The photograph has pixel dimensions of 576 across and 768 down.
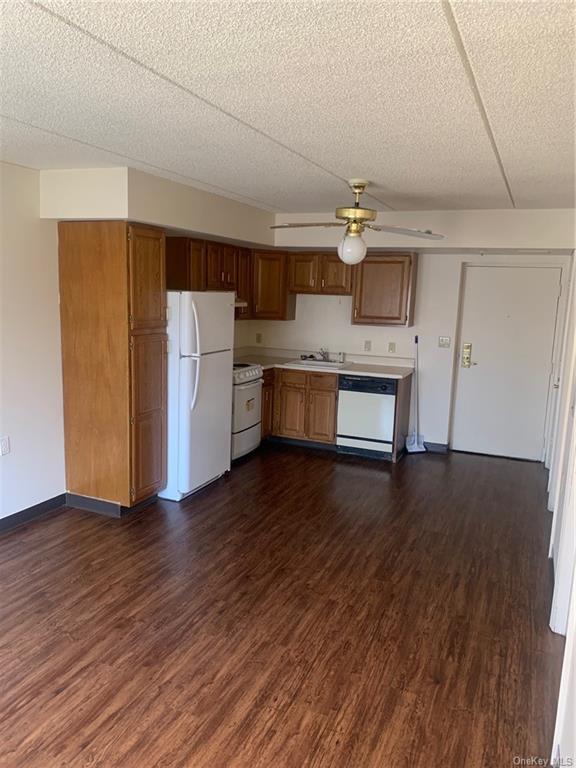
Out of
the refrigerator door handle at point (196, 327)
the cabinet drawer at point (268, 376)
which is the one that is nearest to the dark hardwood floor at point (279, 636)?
the refrigerator door handle at point (196, 327)

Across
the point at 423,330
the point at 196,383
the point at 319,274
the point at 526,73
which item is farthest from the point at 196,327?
the point at 526,73

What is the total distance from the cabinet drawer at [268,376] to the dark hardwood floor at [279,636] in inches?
64.5

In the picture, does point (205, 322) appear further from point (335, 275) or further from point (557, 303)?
point (557, 303)

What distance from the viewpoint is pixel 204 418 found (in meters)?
4.48

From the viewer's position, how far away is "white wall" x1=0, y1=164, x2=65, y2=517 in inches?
141

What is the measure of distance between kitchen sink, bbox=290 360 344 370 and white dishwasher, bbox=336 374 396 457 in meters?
0.19

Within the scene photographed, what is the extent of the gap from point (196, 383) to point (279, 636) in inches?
84.0

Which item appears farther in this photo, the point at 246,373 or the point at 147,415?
the point at 246,373

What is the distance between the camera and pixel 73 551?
3.53 m

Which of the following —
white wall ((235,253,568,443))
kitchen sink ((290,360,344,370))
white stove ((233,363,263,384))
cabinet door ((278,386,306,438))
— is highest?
white wall ((235,253,568,443))

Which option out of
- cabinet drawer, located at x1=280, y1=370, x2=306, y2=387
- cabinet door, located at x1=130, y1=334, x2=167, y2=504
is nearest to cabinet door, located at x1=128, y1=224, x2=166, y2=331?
cabinet door, located at x1=130, y1=334, x2=167, y2=504

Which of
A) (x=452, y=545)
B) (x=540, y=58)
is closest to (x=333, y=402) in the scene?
(x=452, y=545)

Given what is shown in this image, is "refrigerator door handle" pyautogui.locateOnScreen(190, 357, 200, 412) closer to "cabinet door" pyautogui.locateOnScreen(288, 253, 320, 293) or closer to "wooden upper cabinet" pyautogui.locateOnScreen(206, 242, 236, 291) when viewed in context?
"wooden upper cabinet" pyautogui.locateOnScreen(206, 242, 236, 291)

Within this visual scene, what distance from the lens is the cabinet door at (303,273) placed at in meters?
5.89
